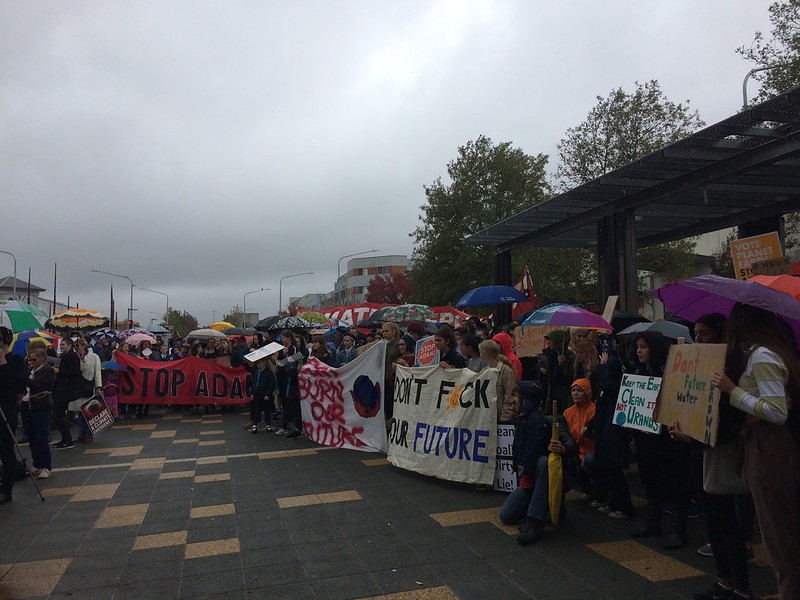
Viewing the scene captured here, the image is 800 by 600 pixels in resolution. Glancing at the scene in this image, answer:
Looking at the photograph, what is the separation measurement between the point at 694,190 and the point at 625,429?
8928mm

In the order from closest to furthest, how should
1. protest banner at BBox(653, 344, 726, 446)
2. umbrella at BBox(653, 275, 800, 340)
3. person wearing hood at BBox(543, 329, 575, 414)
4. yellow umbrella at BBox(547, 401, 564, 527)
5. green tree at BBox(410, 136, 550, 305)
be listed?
umbrella at BBox(653, 275, 800, 340), protest banner at BBox(653, 344, 726, 446), yellow umbrella at BBox(547, 401, 564, 527), person wearing hood at BBox(543, 329, 575, 414), green tree at BBox(410, 136, 550, 305)

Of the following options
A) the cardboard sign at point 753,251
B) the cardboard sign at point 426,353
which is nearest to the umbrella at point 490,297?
the cardboard sign at point 426,353

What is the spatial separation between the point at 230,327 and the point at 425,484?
2546 centimetres

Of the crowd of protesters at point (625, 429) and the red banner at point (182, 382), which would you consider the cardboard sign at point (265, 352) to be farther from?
the red banner at point (182, 382)

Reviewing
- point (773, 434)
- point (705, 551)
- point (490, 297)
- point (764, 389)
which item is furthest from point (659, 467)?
point (490, 297)

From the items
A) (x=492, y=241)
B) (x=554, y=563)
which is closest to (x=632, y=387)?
(x=554, y=563)

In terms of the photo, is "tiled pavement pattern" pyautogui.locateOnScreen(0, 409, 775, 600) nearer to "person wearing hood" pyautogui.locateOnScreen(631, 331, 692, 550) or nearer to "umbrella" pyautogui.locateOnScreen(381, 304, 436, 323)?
"person wearing hood" pyautogui.locateOnScreen(631, 331, 692, 550)

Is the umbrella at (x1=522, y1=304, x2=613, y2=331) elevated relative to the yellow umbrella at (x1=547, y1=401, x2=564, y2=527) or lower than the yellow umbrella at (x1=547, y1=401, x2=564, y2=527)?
elevated

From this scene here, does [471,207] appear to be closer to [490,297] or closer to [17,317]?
[490,297]

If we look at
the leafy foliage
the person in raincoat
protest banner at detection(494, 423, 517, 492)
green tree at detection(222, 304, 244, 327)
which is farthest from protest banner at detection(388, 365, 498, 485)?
green tree at detection(222, 304, 244, 327)

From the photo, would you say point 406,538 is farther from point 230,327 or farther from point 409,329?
point 230,327

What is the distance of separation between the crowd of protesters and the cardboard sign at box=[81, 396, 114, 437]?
310mm

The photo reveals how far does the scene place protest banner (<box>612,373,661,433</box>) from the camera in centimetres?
517

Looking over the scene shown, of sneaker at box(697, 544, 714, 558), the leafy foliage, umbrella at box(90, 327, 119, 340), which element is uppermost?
the leafy foliage
